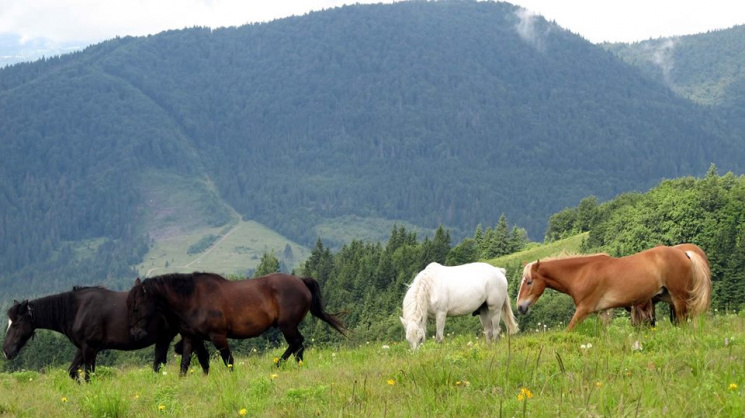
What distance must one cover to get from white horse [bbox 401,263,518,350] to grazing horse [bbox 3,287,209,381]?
581cm

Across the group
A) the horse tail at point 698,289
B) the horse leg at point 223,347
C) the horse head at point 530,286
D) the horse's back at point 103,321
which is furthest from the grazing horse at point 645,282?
the horse's back at point 103,321

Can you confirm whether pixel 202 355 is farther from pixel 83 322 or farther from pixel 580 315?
pixel 580 315

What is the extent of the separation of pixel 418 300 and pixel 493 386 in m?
9.77

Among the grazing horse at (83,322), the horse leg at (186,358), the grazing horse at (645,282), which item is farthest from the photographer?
the grazing horse at (83,322)

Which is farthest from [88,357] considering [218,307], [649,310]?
[649,310]

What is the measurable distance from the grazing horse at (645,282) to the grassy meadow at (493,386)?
1.16 metres

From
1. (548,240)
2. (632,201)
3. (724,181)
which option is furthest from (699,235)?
(548,240)

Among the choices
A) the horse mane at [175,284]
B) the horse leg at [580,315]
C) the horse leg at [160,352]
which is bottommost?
the horse leg at [160,352]

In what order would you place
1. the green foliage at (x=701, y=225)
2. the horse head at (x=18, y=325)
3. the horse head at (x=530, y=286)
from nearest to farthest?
the horse head at (x=530, y=286) < the horse head at (x=18, y=325) < the green foliage at (x=701, y=225)

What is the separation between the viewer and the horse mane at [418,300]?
1991cm

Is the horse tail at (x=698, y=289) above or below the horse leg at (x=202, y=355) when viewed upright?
above

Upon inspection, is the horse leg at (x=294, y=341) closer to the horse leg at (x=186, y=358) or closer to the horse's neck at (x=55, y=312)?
the horse leg at (x=186, y=358)

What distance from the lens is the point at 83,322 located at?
17.8 metres

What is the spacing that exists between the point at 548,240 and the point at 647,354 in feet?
486
